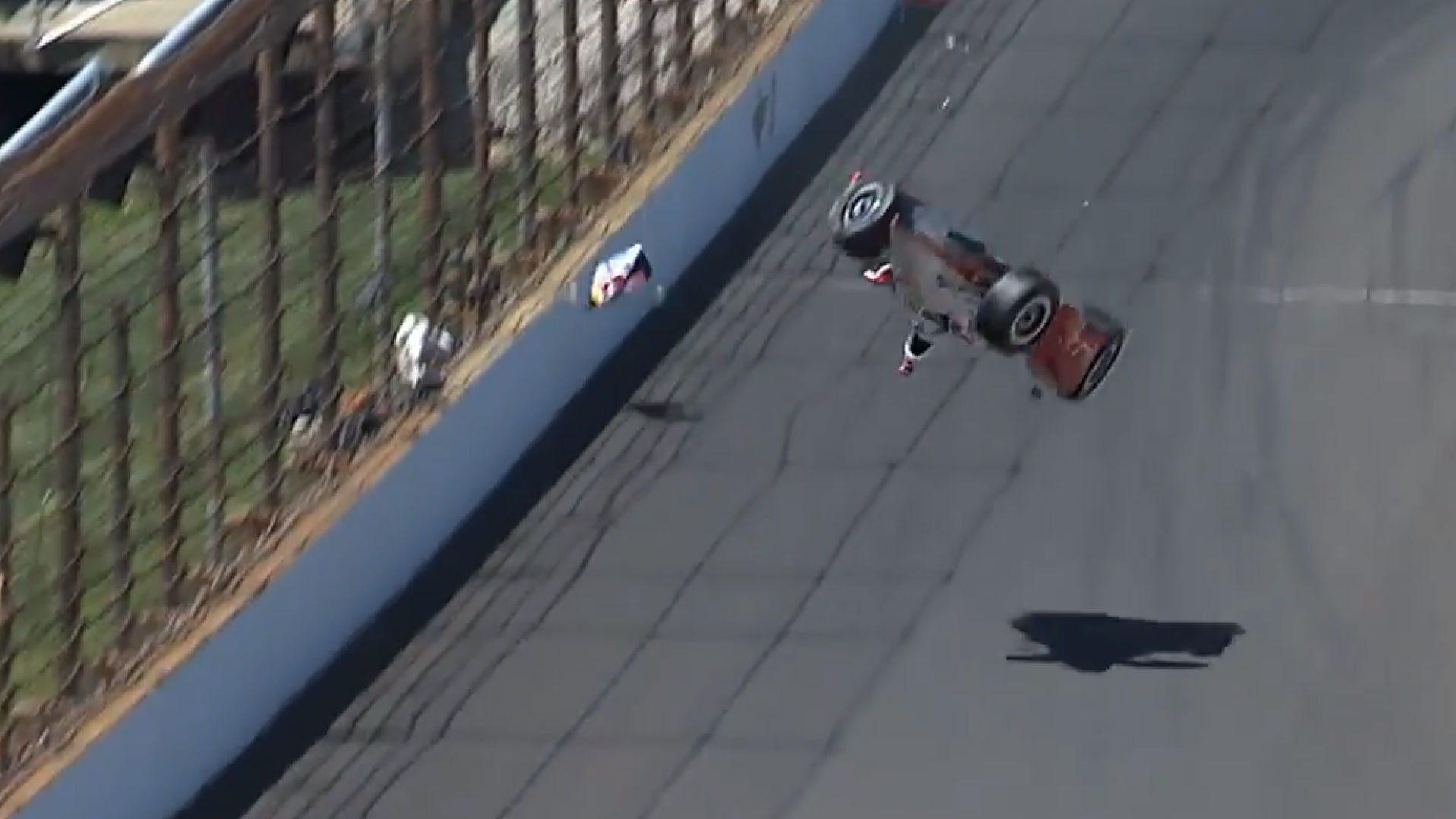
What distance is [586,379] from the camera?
7094mm

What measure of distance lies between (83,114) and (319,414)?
1.10 meters

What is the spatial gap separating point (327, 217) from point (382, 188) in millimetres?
511

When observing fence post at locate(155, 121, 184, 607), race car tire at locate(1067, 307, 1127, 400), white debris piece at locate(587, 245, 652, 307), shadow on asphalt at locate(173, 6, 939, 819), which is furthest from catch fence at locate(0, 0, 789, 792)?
race car tire at locate(1067, 307, 1127, 400)

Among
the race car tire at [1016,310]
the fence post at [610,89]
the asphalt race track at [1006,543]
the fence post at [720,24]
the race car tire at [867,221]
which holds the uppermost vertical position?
the race car tire at [867,221]

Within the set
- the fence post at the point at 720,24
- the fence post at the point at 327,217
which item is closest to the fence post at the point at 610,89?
the fence post at the point at 720,24

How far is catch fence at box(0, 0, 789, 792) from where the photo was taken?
5.62 meters

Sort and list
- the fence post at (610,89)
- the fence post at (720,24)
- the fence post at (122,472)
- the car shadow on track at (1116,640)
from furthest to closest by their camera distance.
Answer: the fence post at (720,24) → the fence post at (610,89) → the car shadow on track at (1116,640) → the fence post at (122,472)

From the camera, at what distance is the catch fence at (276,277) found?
562cm

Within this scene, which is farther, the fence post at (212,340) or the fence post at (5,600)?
the fence post at (212,340)

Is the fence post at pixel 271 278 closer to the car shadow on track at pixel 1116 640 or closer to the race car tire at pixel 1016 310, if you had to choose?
the race car tire at pixel 1016 310

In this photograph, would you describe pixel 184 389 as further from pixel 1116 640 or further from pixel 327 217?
pixel 1116 640

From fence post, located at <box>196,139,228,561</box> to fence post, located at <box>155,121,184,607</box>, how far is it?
9 centimetres

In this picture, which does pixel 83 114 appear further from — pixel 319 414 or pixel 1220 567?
pixel 1220 567

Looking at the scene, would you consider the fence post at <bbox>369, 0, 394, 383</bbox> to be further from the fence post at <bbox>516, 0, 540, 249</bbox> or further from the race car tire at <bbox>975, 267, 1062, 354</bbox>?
the race car tire at <bbox>975, 267, 1062, 354</bbox>
